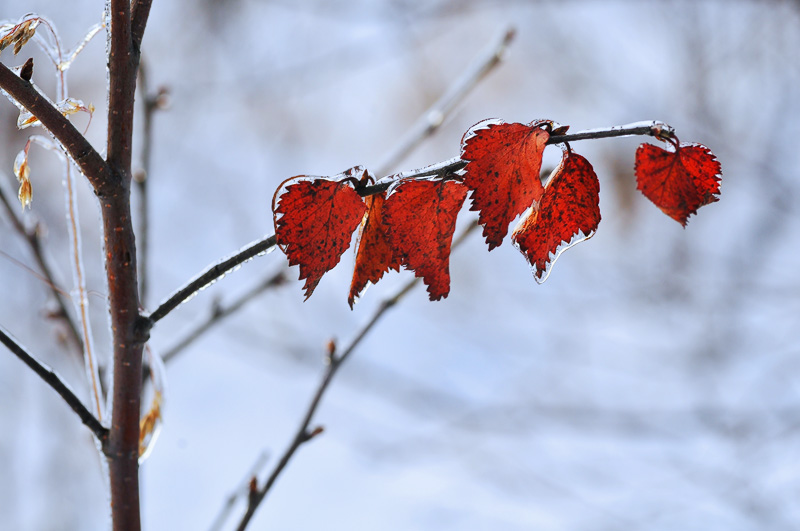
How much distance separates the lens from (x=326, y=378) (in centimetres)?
65

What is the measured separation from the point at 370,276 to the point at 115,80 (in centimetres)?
20

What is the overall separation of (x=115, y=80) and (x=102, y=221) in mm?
91

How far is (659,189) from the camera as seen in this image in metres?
0.37

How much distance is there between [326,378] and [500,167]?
37cm

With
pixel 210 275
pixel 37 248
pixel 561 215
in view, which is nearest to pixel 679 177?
pixel 561 215

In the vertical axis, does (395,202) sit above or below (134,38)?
below

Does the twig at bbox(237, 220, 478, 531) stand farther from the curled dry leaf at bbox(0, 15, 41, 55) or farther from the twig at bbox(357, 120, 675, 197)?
the curled dry leaf at bbox(0, 15, 41, 55)

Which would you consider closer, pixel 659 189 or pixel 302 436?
pixel 659 189

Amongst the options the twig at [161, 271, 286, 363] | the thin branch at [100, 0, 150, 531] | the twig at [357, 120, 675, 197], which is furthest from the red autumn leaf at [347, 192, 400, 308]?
the twig at [161, 271, 286, 363]

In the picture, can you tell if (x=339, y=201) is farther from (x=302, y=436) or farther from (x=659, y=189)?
(x=302, y=436)

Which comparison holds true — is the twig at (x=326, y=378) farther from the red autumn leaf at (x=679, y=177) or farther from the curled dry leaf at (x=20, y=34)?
the curled dry leaf at (x=20, y=34)

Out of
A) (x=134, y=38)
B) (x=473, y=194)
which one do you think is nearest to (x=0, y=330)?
(x=134, y=38)

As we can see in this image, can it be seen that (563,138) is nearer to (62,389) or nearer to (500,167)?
(500,167)

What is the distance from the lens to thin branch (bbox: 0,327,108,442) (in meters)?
0.42
